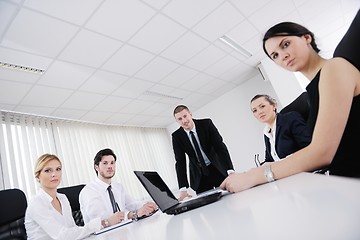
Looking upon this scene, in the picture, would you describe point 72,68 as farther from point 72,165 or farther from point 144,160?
point 144,160

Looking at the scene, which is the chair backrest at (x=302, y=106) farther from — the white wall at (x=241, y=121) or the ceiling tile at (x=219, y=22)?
the white wall at (x=241, y=121)

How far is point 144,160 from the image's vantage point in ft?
19.2

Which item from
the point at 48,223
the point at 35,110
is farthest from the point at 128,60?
the point at 48,223

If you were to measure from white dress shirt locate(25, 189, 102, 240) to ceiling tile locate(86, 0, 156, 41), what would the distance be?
1840mm

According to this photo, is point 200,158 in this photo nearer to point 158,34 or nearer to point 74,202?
point 74,202

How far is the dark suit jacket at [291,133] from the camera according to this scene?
1.67 m

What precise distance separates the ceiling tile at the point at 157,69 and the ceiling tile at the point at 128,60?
0.39 ft

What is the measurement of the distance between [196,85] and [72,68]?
2.52m

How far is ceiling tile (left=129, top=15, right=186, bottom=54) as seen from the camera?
2.90 metres

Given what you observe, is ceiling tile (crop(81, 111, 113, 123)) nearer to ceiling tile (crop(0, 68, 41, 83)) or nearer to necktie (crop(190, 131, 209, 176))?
ceiling tile (crop(0, 68, 41, 83))

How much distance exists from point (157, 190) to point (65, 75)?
2.68 meters

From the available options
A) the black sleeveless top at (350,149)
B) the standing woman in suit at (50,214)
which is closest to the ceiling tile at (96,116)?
the standing woman in suit at (50,214)

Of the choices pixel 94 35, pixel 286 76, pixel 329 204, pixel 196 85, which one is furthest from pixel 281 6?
pixel 329 204

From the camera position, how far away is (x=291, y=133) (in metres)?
1.72
